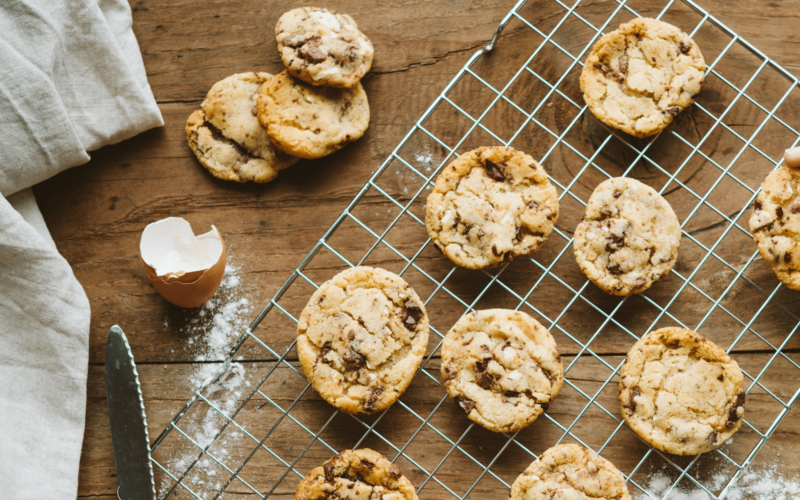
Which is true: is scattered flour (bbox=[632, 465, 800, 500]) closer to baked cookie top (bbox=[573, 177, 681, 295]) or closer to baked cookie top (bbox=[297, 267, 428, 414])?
baked cookie top (bbox=[573, 177, 681, 295])

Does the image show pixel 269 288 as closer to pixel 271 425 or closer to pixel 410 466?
pixel 271 425

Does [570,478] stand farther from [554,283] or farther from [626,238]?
[626,238]

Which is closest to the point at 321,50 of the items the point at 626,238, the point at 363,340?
the point at 363,340

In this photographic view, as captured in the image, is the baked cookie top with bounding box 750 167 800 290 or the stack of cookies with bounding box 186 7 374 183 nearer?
the baked cookie top with bounding box 750 167 800 290

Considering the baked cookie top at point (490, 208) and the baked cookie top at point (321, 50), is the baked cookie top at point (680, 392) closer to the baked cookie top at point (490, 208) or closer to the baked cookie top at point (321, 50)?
the baked cookie top at point (490, 208)

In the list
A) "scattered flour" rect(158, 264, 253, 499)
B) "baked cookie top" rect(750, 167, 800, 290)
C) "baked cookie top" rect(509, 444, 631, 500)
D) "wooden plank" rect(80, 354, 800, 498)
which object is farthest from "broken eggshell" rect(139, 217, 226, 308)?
"baked cookie top" rect(750, 167, 800, 290)

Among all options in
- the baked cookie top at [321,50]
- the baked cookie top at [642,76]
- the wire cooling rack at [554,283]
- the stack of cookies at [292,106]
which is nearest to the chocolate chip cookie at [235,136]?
the stack of cookies at [292,106]

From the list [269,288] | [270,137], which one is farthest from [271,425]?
[270,137]
